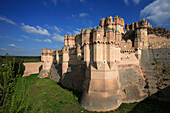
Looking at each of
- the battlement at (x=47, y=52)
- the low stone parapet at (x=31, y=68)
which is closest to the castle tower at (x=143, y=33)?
the battlement at (x=47, y=52)

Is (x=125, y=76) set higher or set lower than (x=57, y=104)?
higher

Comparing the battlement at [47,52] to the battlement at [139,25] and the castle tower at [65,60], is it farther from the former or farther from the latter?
the battlement at [139,25]

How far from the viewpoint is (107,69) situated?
1327 cm

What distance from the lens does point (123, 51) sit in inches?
708

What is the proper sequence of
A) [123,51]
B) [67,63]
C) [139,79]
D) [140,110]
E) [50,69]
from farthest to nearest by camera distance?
[50,69], [67,63], [123,51], [139,79], [140,110]

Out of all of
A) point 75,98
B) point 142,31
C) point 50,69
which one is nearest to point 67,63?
point 75,98

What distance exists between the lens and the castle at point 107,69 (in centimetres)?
1279

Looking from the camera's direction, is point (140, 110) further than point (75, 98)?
No

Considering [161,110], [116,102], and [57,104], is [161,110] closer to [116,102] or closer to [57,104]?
[116,102]

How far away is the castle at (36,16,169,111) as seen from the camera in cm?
1279

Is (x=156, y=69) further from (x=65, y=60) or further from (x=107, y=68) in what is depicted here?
(x=65, y=60)

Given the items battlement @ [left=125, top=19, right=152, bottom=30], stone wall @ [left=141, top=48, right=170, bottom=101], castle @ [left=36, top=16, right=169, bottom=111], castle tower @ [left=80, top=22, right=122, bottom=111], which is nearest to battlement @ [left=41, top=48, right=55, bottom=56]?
castle @ [left=36, top=16, right=169, bottom=111]

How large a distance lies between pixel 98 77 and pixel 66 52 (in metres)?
12.1

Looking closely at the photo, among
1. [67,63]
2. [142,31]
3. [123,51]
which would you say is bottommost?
[67,63]
